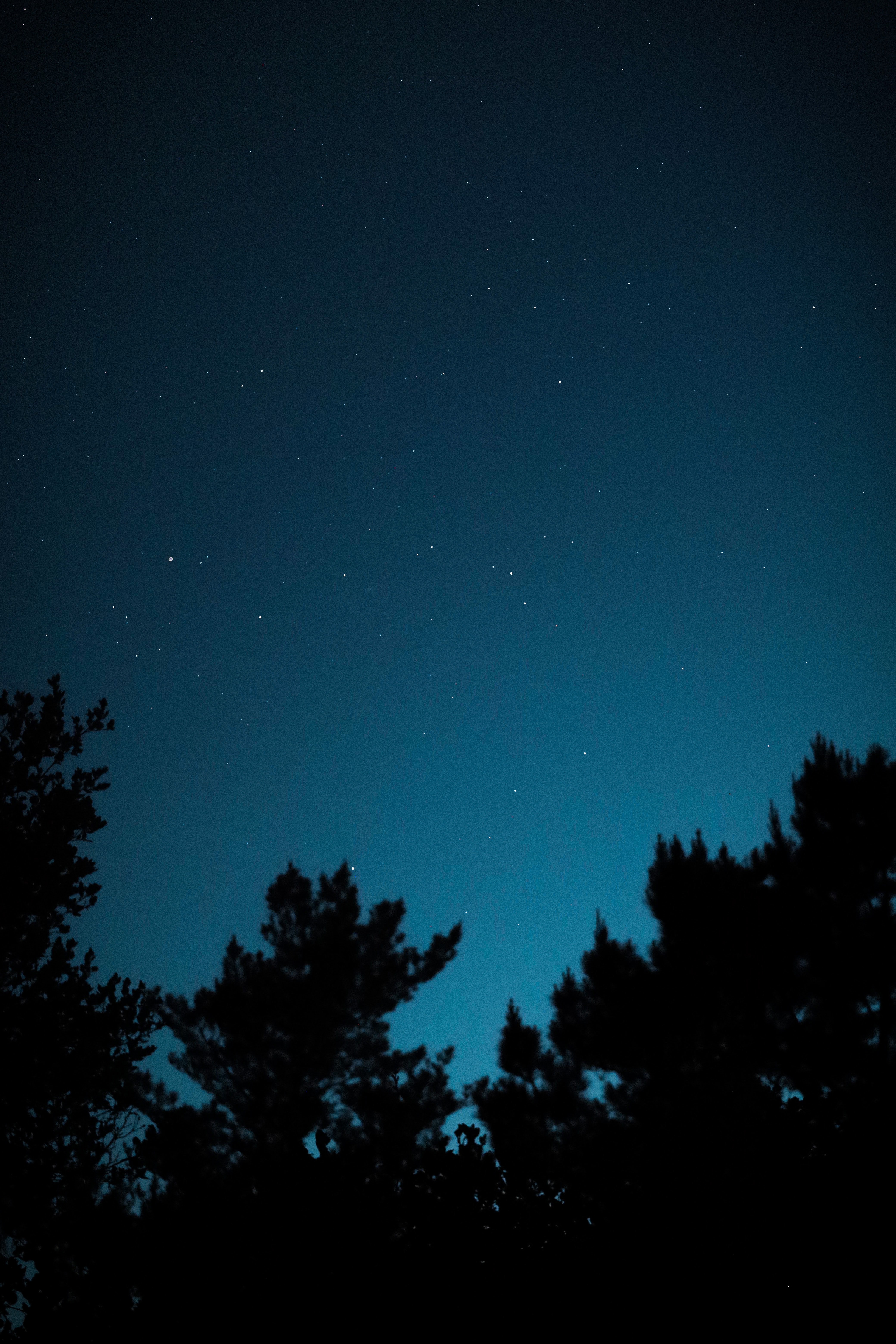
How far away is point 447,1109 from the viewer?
13617mm

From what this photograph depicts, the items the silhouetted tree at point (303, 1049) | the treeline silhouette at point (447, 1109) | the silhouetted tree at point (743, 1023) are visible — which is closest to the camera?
the treeline silhouette at point (447, 1109)

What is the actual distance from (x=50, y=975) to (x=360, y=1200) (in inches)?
211

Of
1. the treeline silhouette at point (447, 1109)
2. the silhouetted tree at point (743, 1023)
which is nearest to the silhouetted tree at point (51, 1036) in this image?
the treeline silhouette at point (447, 1109)

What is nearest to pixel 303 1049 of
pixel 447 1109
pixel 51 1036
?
pixel 447 1109

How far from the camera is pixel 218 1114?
13.0m

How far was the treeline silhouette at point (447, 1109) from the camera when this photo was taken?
15.1 ft

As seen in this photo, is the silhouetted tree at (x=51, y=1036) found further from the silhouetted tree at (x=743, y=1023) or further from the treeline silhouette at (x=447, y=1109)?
the silhouetted tree at (x=743, y=1023)

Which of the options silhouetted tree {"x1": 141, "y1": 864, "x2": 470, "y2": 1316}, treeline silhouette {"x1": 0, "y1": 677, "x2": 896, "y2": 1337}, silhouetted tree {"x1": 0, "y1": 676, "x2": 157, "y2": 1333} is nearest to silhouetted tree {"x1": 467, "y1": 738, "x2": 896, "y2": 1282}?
treeline silhouette {"x1": 0, "y1": 677, "x2": 896, "y2": 1337}

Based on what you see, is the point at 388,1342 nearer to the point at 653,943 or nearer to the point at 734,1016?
the point at 734,1016

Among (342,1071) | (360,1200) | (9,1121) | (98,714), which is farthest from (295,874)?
(360,1200)

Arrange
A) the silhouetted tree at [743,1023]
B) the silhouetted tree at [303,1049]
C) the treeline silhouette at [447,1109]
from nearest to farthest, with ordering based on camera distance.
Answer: the treeline silhouette at [447,1109]
the silhouetted tree at [743,1023]
the silhouetted tree at [303,1049]

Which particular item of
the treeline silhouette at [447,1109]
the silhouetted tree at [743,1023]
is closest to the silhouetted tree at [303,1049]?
the treeline silhouette at [447,1109]

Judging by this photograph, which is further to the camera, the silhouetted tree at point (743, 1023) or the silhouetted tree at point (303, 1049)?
the silhouetted tree at point (303, 1049)

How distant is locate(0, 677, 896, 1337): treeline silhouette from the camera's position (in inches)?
181
